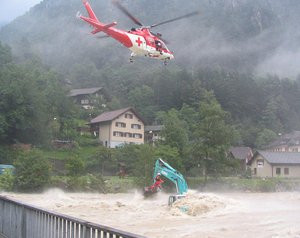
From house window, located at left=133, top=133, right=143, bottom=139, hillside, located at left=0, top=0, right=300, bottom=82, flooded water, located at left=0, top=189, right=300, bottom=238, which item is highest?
hillside, located at left=0, top=0, right=300, bottom=82

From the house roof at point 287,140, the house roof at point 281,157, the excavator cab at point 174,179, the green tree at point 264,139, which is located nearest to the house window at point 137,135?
the house roof at point 281,157

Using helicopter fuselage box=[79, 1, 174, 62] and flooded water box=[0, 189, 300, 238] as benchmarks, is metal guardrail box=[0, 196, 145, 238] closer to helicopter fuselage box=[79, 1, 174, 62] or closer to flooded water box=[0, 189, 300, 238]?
helicopter fuselage box=[79, 1, 174, 62]

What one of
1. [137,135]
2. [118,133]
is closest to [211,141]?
[118,133]

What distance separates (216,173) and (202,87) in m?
56.0

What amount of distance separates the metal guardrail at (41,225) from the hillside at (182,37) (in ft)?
362

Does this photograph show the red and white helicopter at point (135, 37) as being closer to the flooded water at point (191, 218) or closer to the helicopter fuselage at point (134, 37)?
the helicopter fuselage at point (134, 37)

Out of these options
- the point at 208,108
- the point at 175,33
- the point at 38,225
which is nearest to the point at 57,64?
the point at 175,33

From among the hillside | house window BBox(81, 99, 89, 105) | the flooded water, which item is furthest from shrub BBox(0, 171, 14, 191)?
the hillside

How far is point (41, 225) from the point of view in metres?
7.11

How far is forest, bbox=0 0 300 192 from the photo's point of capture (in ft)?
157

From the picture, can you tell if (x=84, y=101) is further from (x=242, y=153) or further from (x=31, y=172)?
(x=31, y=172)

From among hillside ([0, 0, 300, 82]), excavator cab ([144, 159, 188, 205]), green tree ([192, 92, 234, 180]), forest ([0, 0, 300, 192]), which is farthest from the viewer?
hillside ([0, 0, 300, 82])

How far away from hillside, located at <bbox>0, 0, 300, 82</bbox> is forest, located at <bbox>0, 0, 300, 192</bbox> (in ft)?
1.55

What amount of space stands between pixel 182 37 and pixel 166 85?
65668 millimetres
